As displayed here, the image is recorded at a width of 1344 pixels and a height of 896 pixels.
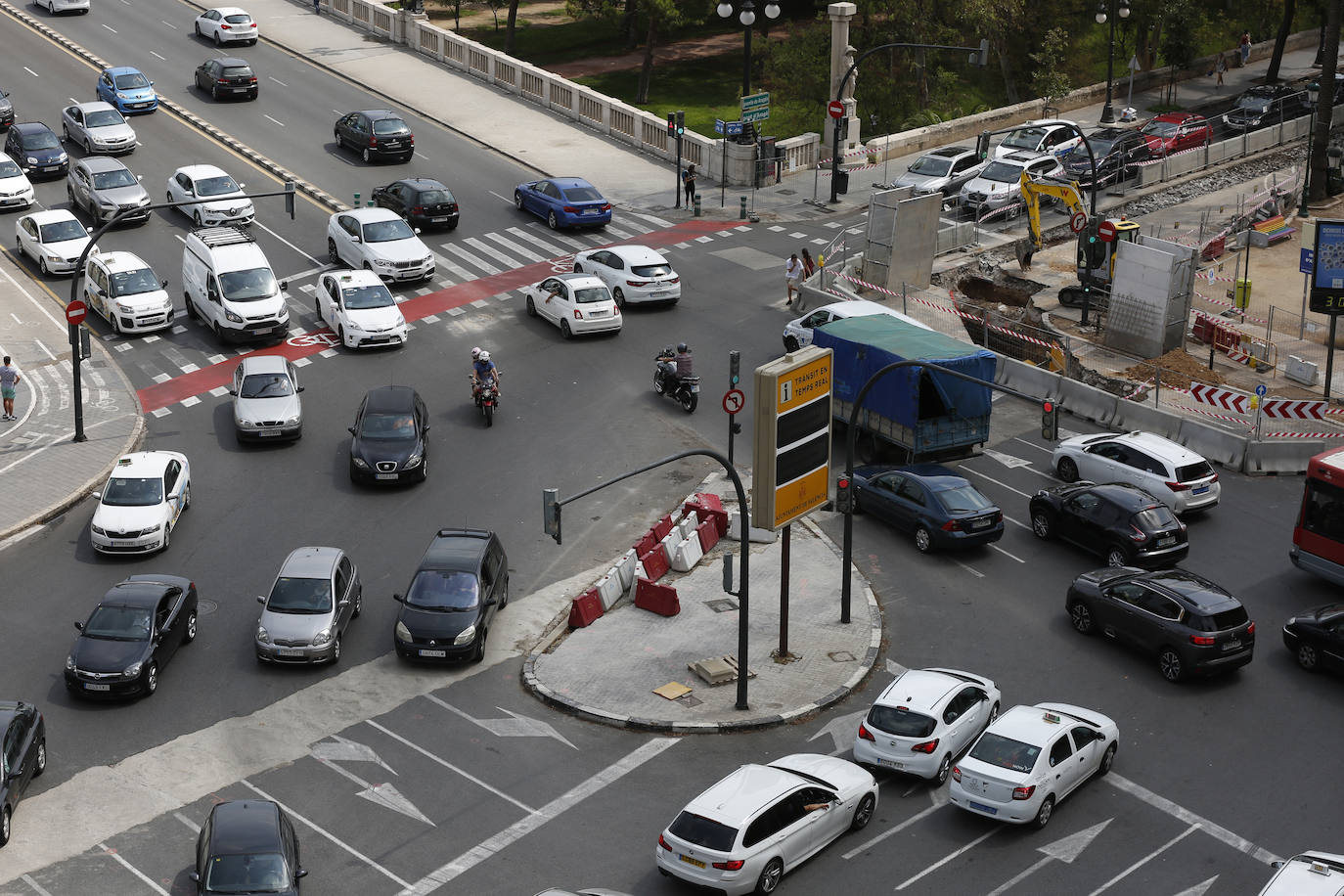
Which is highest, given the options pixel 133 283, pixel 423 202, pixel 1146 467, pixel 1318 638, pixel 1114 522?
pixel 423 202

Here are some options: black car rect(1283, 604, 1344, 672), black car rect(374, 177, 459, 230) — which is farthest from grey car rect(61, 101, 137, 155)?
black car rect(1283, 604, 1344, 672)

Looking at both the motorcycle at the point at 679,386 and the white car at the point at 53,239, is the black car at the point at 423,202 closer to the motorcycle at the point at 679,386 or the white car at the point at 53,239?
the white car at the point at 53,239

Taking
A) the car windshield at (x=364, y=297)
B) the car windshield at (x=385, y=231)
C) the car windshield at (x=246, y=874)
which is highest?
the car windshield at (x=385, y=231)

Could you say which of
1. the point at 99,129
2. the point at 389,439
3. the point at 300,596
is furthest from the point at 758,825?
the point at 99,129

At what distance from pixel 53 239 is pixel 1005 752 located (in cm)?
3342

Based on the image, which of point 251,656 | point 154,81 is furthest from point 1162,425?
point 154,81

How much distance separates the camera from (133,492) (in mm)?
31859

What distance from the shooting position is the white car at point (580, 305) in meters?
41.8

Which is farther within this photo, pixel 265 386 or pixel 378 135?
pixel 378 135

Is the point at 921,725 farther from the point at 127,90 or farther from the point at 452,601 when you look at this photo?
the point at 127,90

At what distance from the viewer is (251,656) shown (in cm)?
2830

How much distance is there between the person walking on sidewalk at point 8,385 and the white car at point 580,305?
534 inches

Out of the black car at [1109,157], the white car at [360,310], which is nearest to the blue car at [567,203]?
the white car at [360,310]

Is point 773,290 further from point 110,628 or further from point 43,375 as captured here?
point 110,628
